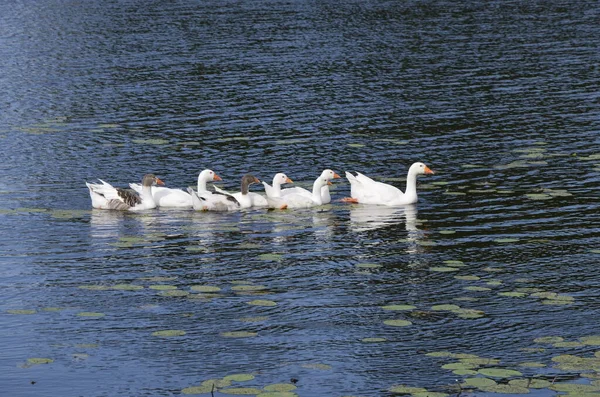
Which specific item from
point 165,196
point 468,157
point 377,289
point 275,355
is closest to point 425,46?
point 468,157

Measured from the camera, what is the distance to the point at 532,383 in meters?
17.1

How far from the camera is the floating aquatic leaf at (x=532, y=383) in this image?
55.5 feet

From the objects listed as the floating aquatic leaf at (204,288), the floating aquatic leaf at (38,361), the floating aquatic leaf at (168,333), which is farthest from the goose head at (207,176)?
the floating aquatic leaf at (38,361)

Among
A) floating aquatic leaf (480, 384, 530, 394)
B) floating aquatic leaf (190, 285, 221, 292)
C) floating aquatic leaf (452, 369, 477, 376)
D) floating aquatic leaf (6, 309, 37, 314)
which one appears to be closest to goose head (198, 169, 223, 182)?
floating aquatic leaf (190, 285, 221, 292)

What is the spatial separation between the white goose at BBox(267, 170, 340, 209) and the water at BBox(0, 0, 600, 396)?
0.46 m

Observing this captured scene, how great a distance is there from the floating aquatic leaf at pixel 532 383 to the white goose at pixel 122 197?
14236mm

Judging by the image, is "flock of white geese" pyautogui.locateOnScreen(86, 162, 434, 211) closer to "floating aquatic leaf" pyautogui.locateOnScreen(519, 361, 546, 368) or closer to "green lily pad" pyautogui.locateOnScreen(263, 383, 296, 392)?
"floating aquatic leaf" pyautogui.locateOnScreen(519, 361, 546, 368)

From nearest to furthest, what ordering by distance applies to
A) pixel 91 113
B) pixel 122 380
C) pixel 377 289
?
pixel 122 380
pixel 377 289
pixel 91 113

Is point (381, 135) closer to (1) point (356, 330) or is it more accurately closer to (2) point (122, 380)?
(1) point (356, 330)

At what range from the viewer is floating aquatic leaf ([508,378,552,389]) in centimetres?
1691

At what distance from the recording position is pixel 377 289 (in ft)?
72.7

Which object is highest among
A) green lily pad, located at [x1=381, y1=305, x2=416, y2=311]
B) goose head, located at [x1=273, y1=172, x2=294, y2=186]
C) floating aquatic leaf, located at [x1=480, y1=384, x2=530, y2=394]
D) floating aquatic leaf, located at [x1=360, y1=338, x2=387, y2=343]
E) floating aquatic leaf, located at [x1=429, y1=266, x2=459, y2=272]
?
goose head, located at [x1=273, y1=172, x2=294, y2=186]

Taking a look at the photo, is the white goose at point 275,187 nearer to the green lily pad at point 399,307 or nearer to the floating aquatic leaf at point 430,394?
the green lily pad at point 399,307

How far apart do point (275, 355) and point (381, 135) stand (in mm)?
20286
